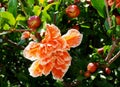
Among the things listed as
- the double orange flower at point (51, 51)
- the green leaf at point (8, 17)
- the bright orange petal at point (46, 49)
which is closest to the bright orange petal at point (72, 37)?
the double orange flower at point (51, 51)

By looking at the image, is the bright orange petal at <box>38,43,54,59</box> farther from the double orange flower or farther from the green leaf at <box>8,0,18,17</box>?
the green leaf at <box>8,0,18,17</box>

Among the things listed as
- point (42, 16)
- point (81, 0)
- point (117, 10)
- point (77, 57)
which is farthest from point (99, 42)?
point (42, 16)

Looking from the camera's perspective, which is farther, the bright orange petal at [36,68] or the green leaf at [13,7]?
the green leaf at [13,7]

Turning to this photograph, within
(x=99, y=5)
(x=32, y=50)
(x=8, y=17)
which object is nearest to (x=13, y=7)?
(x=8, y=17)

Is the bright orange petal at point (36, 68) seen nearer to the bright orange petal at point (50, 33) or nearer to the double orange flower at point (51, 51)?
the double orange flower at point (51, 51)

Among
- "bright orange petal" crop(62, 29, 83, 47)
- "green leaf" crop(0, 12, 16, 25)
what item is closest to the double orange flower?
"bright orange petal" crop(62, 29, 83, 47)
